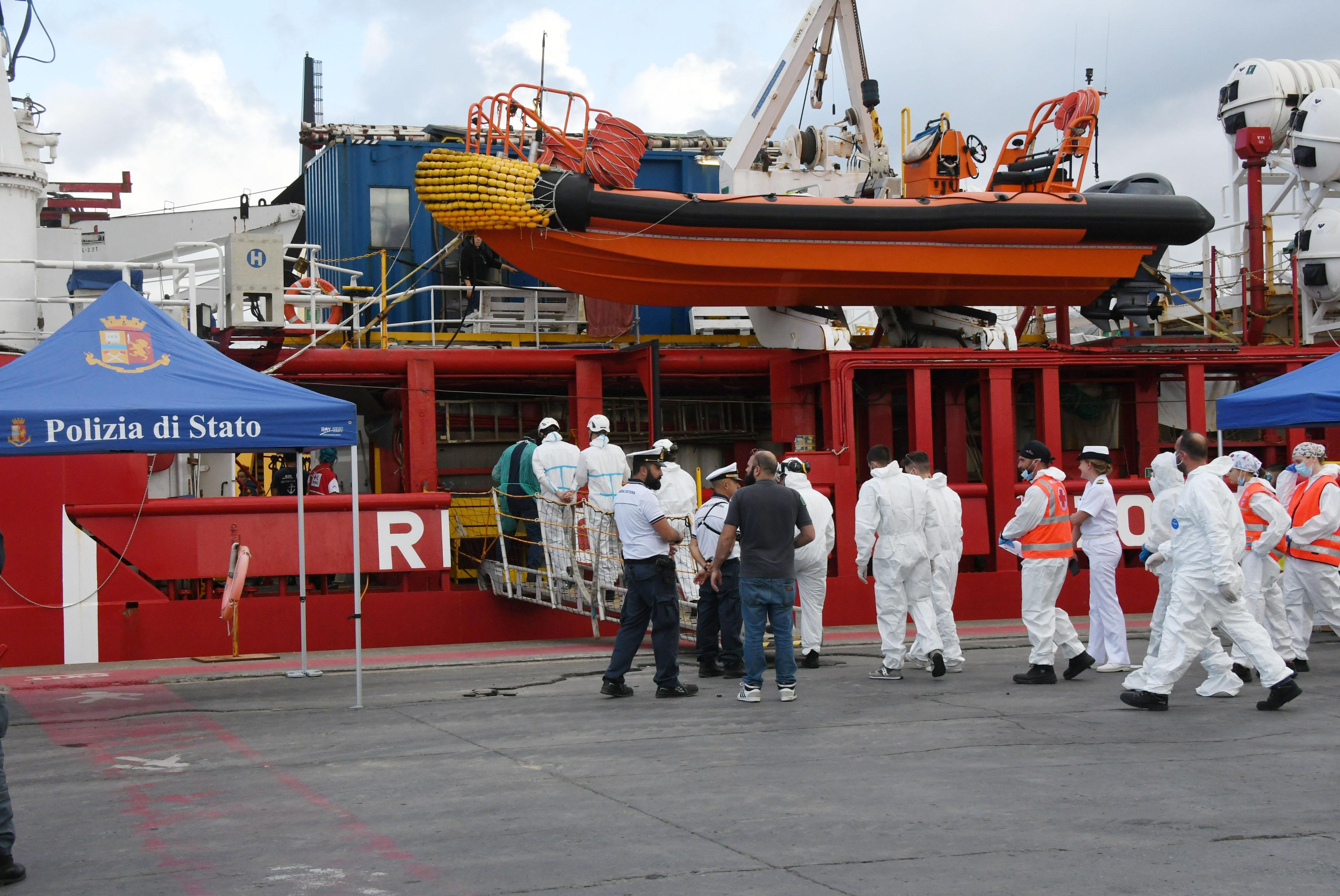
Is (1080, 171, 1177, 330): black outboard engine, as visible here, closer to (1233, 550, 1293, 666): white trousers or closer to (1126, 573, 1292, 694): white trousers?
(1233, 550, 1293, 666): white trousers

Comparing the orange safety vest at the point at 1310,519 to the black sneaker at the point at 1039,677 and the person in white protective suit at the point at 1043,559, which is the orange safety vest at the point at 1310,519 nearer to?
the person in white protective suit at the point at 1043,559

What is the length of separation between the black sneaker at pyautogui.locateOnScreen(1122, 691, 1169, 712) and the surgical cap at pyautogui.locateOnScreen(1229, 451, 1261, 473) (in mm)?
2200

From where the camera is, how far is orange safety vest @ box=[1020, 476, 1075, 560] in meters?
9.39

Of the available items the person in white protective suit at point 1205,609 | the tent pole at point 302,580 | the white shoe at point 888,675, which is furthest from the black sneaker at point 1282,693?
the tent pole at point 302,580

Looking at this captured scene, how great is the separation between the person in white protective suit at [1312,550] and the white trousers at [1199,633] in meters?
1.94

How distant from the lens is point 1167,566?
9.35 metres

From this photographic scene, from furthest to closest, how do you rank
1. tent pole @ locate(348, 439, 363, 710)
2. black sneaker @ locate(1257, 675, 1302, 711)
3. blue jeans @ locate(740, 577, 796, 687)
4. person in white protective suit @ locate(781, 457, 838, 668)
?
person in white protective suit @ locate(781, 457, 838, 668), tent pole @ locate(348, 439, 363, 710), blue jeans @ locate(740, 577, 796, 687), black sneaker @ locate(1257, 675, 1302, 711)

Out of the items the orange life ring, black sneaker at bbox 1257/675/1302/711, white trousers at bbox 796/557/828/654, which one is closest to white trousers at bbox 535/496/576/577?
white trousers at bbox 796/557/828/654

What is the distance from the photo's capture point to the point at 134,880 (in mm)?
4883

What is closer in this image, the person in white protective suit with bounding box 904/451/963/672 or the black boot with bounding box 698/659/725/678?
the person in white protective suit with bounding box 904/451/963/672

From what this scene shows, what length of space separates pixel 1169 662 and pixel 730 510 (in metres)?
2.87

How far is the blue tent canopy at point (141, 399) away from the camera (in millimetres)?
8539

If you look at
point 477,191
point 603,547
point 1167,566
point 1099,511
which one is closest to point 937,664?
point 1099,511

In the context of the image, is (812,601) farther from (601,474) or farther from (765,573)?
(601,474)
